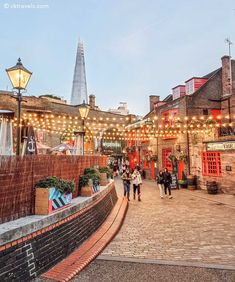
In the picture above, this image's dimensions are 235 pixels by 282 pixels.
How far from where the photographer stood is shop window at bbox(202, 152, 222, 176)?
53.8 ft

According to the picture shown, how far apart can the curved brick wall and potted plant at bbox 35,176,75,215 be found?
13.1 inches

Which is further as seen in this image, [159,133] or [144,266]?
[159,133]

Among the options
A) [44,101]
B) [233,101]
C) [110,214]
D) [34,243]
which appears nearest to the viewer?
[34,243]

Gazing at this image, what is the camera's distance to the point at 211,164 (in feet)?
55.7

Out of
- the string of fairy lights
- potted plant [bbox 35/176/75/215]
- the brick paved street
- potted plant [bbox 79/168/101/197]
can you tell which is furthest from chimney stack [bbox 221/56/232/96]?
potted plant [bbox 35/176/75/215]

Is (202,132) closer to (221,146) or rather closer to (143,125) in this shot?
(221,146)

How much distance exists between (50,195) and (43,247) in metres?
1.01

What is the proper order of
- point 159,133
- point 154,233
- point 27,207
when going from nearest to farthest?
point 27,207
point 154,233
point 159,133

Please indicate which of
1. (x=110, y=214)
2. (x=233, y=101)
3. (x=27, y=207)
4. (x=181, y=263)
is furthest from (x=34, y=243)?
(x=233, y=101)

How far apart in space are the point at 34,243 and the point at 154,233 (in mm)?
4318

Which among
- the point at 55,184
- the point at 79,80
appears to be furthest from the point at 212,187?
the point at 79,80

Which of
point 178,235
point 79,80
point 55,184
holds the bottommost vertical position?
point 178,235

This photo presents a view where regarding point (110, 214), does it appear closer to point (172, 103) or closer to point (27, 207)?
point (27, 207)

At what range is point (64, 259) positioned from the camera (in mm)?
4770
